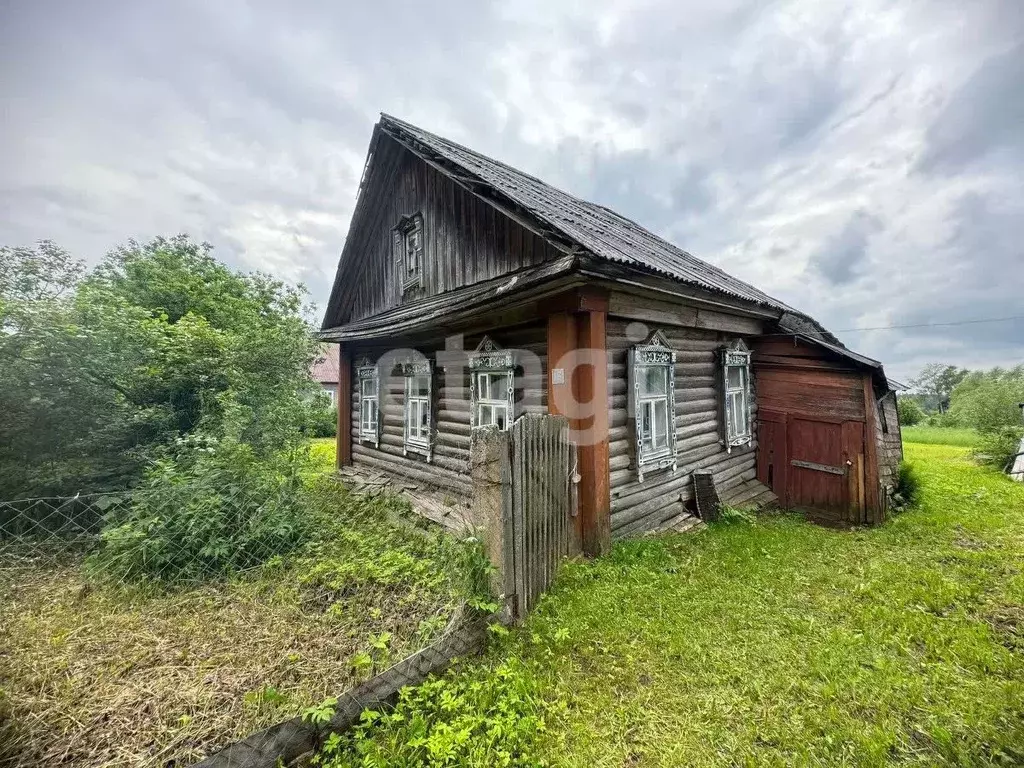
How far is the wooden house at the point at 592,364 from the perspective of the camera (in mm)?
4766

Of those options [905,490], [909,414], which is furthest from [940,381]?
[905,490]

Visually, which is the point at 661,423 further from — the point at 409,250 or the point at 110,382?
the point at 110,382

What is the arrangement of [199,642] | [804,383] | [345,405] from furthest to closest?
[345,405] < [804,383] < [199,642]

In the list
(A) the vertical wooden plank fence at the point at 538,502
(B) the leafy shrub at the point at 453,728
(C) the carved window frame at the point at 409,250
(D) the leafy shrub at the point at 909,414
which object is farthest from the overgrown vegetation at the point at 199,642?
(D) the leafy shrub at the point at 909,414

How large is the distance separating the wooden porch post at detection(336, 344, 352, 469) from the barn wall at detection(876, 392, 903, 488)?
1024cm

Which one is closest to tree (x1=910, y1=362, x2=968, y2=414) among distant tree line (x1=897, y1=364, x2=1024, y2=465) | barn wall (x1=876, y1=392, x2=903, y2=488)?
distant tree line (x1=897, y1=364, x2=1024, y2=465)

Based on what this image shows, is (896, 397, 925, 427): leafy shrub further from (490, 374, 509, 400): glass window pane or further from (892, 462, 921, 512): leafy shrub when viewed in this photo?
(490, 374, 509, 400): glass window pane

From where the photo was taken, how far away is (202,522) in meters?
4.73

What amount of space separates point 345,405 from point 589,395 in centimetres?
697

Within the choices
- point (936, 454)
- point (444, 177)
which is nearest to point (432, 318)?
point (444, 177)

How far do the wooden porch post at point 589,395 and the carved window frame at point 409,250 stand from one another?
3994 millimetres

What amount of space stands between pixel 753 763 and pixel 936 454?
18177 mm

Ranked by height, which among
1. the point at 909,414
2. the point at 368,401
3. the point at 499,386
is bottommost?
the point at 909,414

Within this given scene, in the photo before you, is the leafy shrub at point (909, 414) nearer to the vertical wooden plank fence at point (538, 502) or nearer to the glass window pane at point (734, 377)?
the glass window pane at point (734, 377)
